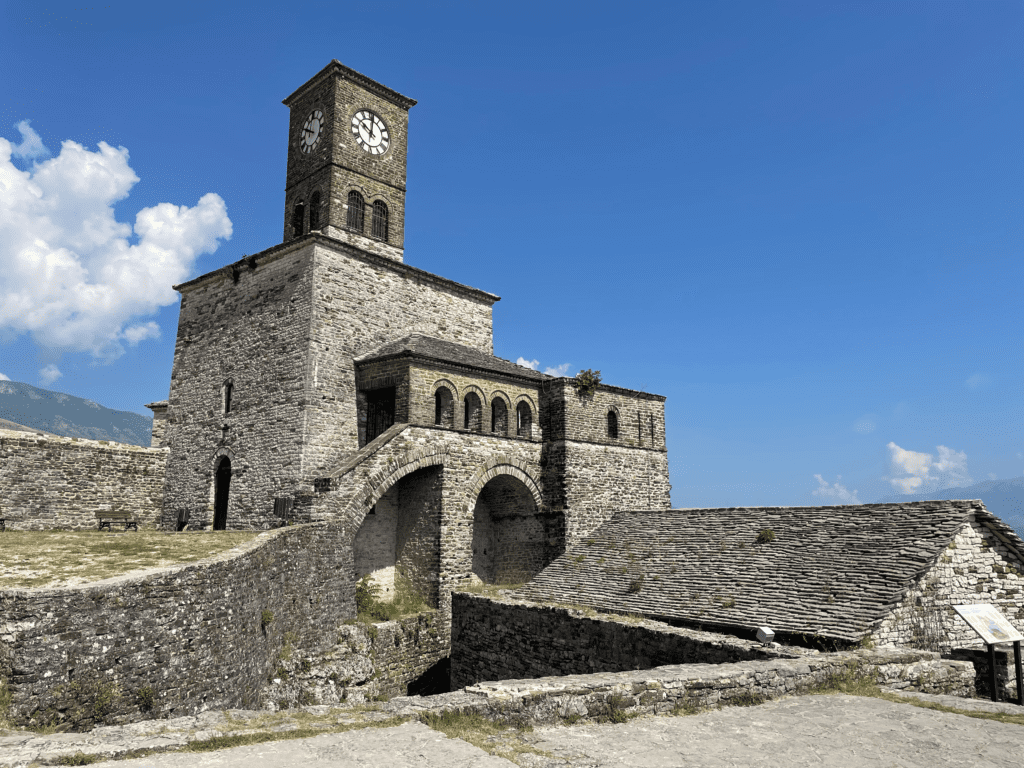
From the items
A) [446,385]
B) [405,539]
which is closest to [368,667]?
[405,539]

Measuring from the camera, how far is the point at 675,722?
22.6ft

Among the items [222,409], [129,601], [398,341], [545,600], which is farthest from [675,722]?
[222,409]

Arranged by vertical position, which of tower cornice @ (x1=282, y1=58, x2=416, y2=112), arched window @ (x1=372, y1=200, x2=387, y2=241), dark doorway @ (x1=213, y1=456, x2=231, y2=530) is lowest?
dark doorway @ (x1=213, y1=456, x2=231, y2=530)

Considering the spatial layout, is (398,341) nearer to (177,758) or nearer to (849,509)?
(849,509)

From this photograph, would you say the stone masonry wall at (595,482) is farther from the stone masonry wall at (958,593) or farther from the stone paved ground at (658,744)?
the stone paved ground at (658,744)

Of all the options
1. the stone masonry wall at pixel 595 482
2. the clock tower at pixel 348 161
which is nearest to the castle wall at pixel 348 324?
the clock tower at pixel 348 161

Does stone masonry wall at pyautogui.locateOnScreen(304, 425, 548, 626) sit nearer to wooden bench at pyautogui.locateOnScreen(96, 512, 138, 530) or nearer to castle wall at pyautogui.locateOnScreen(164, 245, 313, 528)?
castle wall at pyautogui.locateOnScreen(164, 245, 313, 528)

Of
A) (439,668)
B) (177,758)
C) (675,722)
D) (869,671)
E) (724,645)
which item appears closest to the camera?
(177,758)

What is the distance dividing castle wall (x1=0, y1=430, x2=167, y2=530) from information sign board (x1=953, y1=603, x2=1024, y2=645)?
23.2m

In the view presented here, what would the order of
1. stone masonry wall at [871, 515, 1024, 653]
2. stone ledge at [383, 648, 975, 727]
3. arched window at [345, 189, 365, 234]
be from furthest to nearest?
1. arched window at [345, 189, 365, 234]
2. stone masonry wall at [871, 515, 1024, 653]
3. stone ledge at [383, 648, 975, 727]

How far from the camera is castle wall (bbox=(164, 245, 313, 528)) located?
2217 centimetres

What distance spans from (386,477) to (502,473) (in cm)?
517

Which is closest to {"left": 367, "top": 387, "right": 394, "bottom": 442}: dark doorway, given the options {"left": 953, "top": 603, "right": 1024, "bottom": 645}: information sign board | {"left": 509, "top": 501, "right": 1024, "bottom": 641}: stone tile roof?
{"left": 509, "top": 501, "right": 1024, "bottom": 641}: stone tile roof

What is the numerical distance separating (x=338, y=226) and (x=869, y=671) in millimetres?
22648
